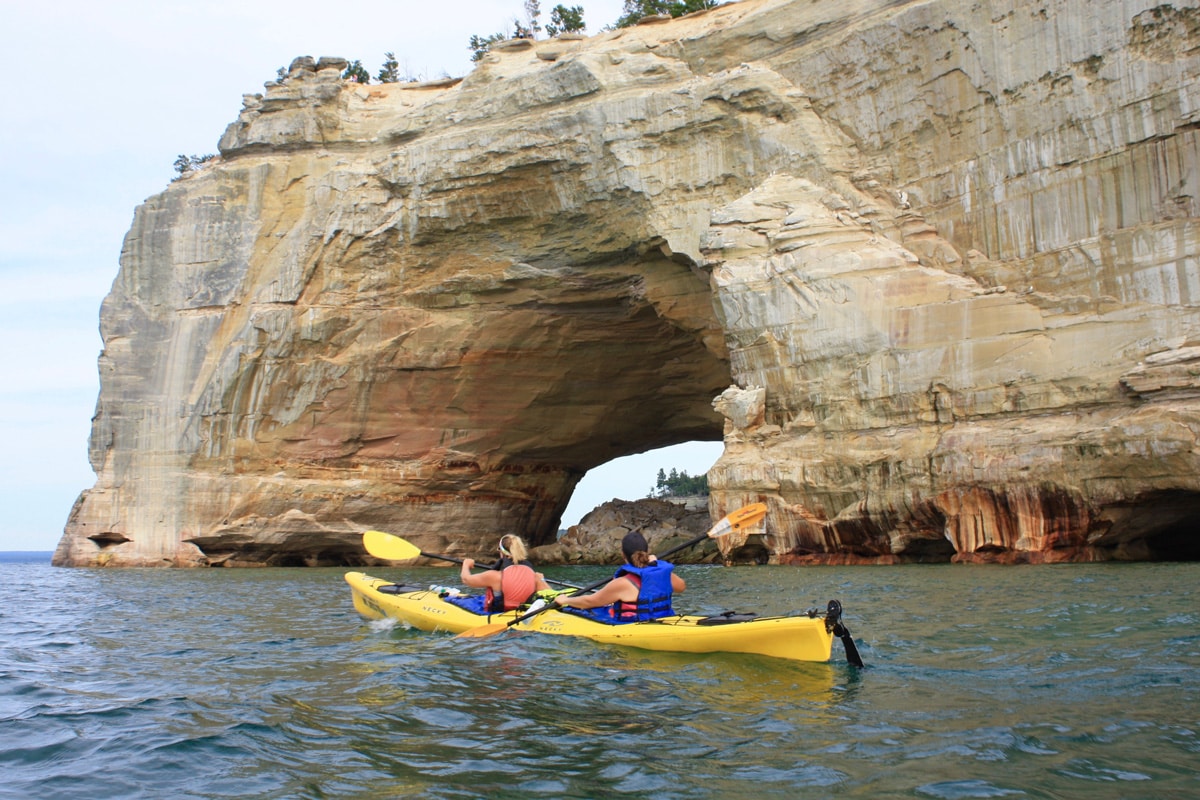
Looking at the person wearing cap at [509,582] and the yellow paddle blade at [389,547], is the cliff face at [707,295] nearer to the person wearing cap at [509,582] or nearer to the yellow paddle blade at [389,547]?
the yellow paddle blade at [389,547]

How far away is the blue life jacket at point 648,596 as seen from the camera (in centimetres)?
817

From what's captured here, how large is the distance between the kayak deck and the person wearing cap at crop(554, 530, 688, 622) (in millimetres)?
123

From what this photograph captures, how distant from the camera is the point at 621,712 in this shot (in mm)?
5867

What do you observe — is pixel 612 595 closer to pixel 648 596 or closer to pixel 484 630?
pixel 648 596

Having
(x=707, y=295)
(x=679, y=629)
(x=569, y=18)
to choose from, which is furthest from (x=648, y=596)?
(x=569, y=18)

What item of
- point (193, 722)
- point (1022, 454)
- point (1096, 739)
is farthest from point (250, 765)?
point (1022, 454)

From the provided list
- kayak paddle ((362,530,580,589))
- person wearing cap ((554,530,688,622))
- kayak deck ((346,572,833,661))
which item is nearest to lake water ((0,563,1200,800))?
kayak deck ((346,572,833,661))

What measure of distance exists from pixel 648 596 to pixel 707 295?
15739 millimetres

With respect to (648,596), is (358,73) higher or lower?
higher

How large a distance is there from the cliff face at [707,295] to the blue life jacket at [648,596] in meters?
9.49

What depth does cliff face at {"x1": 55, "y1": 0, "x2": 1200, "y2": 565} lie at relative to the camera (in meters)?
16.2

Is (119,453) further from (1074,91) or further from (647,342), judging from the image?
(1074,91)

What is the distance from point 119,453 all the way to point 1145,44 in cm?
2357

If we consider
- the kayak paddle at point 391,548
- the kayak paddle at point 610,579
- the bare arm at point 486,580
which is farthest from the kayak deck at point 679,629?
the kayak paddle at point 391,548
